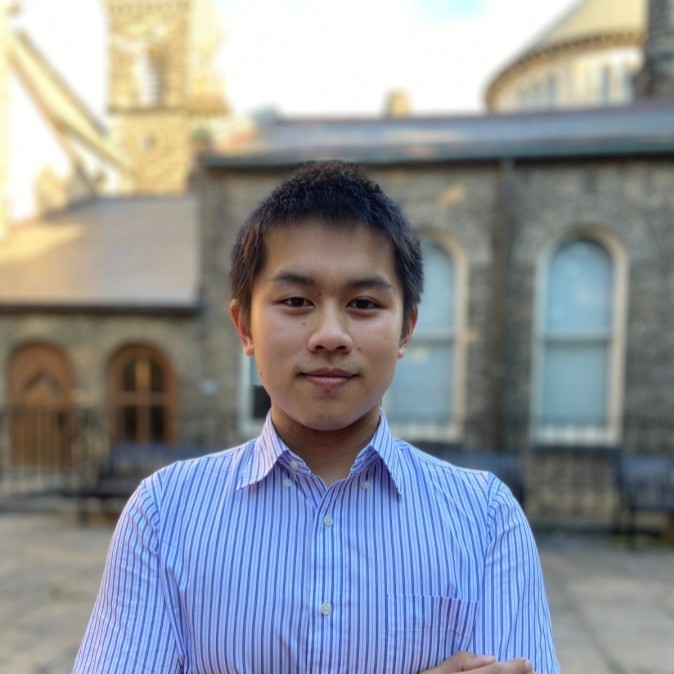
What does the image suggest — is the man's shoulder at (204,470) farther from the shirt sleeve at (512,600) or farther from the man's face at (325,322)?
the shirt sleeve at (512,600)

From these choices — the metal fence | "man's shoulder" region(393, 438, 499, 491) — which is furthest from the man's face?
the metal fence

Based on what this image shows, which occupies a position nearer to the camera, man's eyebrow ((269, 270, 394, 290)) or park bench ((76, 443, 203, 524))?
man's eyebrow ((269, 270, 394, 290))

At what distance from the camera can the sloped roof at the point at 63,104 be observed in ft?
66.9

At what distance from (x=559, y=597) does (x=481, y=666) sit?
5.06 meters

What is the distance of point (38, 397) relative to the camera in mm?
10773

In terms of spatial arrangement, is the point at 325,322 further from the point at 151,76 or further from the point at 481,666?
the point at 151,76

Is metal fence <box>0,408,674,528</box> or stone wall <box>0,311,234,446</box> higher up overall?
stone wall <box>0,311,234,446</box>

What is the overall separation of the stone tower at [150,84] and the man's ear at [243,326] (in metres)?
31.5

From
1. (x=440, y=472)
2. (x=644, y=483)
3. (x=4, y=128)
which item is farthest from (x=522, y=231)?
(x=4, y=128)

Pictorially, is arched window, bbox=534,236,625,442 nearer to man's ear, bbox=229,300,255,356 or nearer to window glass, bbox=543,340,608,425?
window glass, bbox=543,340,608,425

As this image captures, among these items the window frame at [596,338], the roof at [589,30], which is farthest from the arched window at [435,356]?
the roof at [589,30]

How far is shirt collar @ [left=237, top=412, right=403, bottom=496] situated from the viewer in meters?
1.28

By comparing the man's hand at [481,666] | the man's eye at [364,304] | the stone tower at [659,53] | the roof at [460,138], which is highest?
the stone tower at [659,53]

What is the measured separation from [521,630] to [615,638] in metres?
4.30
